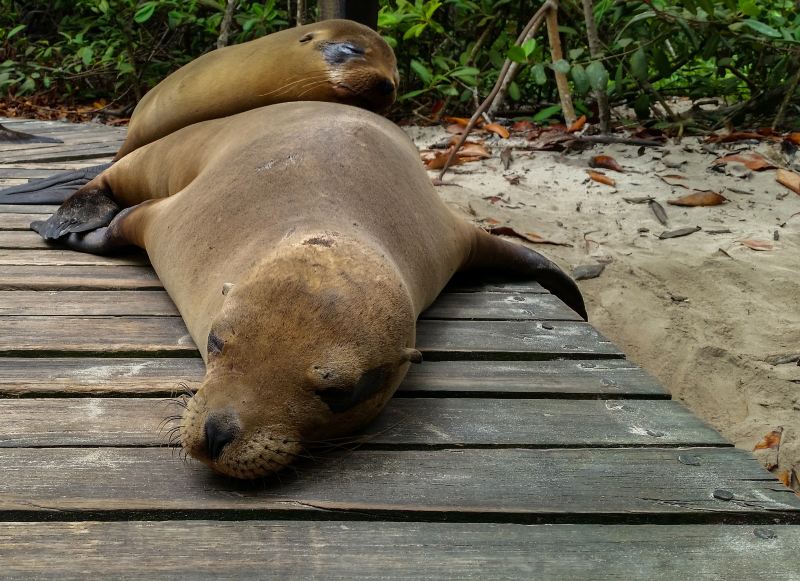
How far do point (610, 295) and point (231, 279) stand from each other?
2.21 metres

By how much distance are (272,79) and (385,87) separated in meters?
0.55

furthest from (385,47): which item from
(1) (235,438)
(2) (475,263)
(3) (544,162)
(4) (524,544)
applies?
(4) (524,544)

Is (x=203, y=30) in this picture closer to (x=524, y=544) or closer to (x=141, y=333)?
(x=141, y=333)

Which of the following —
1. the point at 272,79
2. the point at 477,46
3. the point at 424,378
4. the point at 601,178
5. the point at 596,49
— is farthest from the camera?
the point at 477,46

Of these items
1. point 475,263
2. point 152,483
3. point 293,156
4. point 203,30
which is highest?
point 293,156

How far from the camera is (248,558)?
4.29 feet

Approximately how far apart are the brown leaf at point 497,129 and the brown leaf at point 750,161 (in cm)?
147

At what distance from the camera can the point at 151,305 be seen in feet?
8.52

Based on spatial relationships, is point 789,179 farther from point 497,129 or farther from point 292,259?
point 292,259

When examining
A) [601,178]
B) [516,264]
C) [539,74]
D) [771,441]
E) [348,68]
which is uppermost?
[348,68]

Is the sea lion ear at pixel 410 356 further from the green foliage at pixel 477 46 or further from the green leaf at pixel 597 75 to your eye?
the green leaf at pixel 597 75

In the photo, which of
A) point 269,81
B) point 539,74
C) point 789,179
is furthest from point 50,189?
point 789,179

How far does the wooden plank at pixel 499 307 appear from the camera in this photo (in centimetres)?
265

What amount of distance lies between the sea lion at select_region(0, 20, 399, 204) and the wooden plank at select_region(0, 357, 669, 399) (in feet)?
6.01
